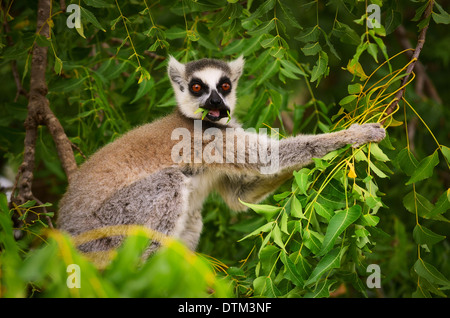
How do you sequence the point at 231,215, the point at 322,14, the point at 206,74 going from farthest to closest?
the point at 322,14, the point at 231,215, the point at 206,74

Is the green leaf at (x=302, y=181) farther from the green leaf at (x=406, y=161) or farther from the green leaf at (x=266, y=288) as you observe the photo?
the green leaf at (x=406, y=161)

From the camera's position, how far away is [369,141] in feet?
10.5

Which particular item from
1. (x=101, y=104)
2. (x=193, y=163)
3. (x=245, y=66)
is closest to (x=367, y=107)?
(x=193, y=163)

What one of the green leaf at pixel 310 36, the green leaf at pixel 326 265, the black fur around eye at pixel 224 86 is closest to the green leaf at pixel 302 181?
the green leaf at pixel 326 265

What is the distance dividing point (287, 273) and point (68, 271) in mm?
1430

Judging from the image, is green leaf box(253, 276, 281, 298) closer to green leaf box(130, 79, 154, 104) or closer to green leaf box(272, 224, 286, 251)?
green leaf box(272, 224, 286, 251)

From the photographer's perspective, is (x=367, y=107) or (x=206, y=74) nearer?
(x=367, y=107)

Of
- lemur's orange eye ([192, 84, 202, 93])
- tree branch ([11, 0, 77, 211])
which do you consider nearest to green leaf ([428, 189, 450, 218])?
lemur's orange eye ([192, 84, 202, 93])

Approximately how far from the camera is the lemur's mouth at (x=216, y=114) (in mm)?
4227

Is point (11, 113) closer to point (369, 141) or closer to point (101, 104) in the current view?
point (101, 104)

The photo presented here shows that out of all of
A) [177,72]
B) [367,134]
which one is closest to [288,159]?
[367,134]

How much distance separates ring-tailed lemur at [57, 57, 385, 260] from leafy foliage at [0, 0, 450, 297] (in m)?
0.17

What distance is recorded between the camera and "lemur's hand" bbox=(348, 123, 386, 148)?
128 inches

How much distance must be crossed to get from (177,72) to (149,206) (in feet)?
4.80
